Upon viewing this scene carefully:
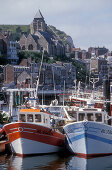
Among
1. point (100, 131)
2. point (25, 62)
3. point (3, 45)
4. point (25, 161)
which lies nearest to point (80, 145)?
point (100, 131)

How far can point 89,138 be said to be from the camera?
35.5 m

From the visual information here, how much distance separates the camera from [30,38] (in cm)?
16675

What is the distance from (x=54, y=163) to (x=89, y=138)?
3.41m

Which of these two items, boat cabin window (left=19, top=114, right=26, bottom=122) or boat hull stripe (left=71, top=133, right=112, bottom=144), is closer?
boat hull stripe (left=71, top=133, right=112, bottom=144)

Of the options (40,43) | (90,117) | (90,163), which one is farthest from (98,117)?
(40,43)

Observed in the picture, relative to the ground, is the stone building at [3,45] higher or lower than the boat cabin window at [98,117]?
higher

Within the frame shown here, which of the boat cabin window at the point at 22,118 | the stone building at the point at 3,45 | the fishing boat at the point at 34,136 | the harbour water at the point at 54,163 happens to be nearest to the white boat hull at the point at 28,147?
the fishing boat at the point at 34,136

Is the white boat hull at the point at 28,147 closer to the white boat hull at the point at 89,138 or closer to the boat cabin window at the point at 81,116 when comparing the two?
the white boat hull at the point at 89,138

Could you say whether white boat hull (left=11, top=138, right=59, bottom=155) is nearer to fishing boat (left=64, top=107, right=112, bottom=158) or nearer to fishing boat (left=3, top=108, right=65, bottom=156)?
fishing boat (left=3, top=108, right=65, bottom=156)

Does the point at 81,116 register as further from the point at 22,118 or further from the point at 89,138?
the point at 22,118

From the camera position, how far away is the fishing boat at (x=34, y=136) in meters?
36.1

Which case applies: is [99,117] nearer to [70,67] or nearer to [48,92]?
[48,92]

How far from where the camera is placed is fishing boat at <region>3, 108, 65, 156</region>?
118 ft

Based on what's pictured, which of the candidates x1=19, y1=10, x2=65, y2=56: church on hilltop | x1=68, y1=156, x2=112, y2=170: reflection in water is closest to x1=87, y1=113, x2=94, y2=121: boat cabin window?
x1=68, y1=156, x2=112, y2=170: reflection in water
